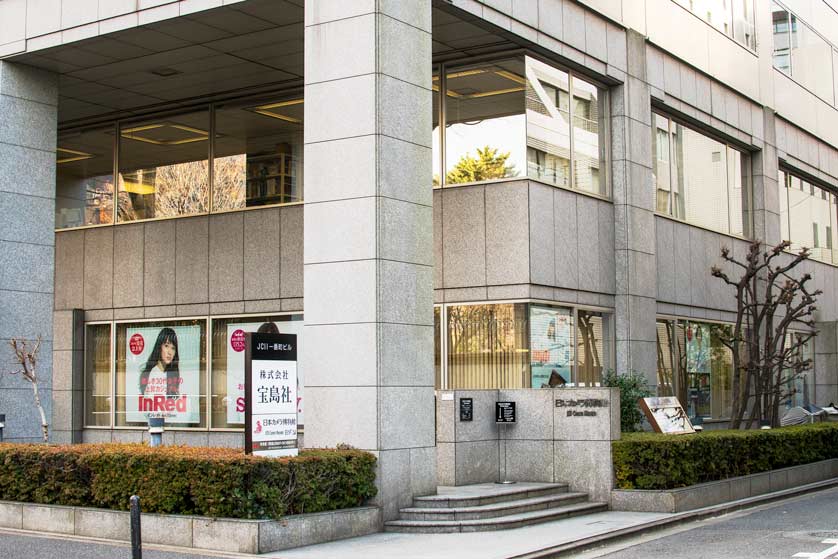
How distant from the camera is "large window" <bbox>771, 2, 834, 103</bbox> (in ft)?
109

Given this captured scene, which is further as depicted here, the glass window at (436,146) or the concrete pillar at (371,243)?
→ the glass window at (436,146)

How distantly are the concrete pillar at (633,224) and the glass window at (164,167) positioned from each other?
9178 millimetres

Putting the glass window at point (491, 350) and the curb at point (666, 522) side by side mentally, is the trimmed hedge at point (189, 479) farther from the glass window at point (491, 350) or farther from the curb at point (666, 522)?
the glass window at point (491, 350)

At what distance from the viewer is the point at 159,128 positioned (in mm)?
25297

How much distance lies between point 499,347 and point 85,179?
38.7 feet

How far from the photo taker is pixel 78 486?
1570cm

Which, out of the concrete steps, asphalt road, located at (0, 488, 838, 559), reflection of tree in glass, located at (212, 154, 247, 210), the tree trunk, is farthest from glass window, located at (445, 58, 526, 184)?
the tree trunk

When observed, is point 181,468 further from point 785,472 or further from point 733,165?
point 733,165

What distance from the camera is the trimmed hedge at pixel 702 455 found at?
1828 centimetres

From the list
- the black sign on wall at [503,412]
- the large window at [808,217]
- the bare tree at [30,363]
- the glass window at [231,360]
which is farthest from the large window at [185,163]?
the large window at [808,217]

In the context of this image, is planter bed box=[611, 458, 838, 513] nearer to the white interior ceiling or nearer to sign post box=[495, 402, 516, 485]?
sign post box=[495, 402, 516, 485]

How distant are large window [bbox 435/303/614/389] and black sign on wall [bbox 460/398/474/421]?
210 cm

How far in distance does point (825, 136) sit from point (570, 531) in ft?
79.9

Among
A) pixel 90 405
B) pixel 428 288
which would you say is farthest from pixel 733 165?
pixel 90 405
